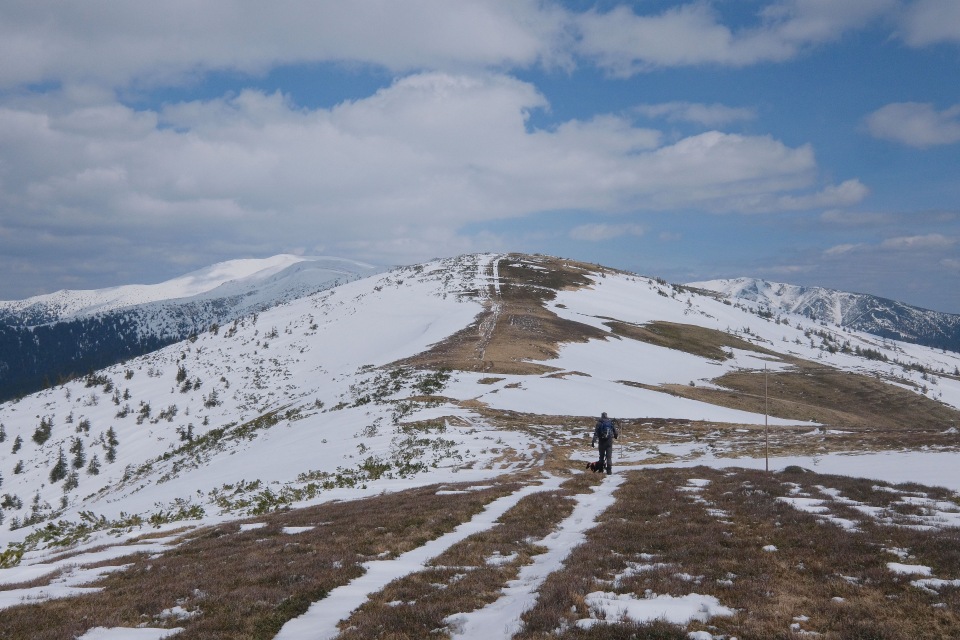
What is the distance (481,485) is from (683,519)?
11.3m

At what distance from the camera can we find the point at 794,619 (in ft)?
25.5

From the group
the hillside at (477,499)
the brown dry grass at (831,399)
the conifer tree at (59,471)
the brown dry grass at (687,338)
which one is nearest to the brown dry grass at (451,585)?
the hillside at (477,499)

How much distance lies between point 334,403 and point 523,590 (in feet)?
150

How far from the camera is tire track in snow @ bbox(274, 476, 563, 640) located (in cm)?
897

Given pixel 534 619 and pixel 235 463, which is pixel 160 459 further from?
pixel 534 619

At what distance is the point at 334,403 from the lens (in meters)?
53.2

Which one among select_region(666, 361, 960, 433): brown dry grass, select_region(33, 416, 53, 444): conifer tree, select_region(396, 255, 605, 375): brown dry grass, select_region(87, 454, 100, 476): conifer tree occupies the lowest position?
select_region(87, 454, 100, 476): conifer tree

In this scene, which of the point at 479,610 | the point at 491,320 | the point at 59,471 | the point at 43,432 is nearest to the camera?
the point at 479,610

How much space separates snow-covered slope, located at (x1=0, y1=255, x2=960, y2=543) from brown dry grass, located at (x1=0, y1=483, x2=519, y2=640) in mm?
7371

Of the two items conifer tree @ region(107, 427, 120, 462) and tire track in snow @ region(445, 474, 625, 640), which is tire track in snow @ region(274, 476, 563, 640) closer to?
tire track in snow @ region(445, 474, 625, 640)

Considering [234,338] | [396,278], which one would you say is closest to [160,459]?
[234,338]

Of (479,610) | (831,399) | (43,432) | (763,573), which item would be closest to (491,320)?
(831,399)

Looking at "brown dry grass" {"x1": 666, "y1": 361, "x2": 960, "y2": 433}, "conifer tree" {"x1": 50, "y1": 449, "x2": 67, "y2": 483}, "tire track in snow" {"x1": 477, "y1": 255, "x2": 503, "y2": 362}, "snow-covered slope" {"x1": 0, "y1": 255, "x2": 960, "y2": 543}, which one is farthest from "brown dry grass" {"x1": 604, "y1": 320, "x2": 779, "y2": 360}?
"conifer tree" {"x1": 50, "y1": 449, "x2": 67, "y2": 483}

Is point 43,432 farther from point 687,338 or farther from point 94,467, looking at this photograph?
point 687,338
